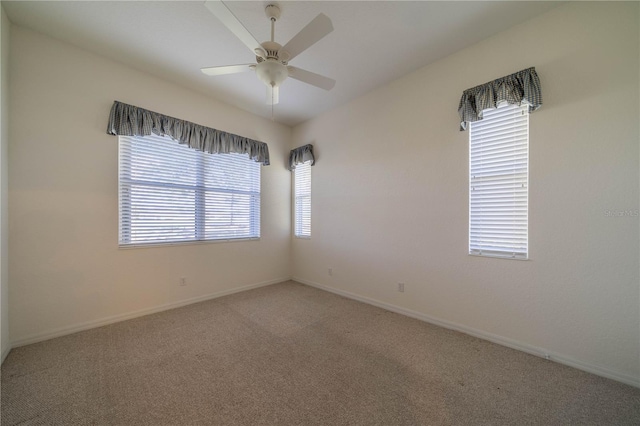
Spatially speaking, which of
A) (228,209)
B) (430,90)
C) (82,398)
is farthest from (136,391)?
(430,90)

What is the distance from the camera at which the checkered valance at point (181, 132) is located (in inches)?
101

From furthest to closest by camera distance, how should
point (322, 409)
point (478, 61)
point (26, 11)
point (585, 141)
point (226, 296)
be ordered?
point (226, 296)
point (478, 61)
point (26, 11)
point (585, 141)
point (322, 409)

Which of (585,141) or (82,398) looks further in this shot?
(585,141)

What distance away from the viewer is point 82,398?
153 cm

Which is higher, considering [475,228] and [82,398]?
[475,228]

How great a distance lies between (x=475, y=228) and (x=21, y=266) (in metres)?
4.33

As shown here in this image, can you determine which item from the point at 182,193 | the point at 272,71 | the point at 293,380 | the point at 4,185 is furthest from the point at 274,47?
the point at 4,185

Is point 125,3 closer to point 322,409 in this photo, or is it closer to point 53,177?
point 53,177

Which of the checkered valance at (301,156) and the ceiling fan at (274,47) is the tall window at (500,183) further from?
the checkered valance at (301,156)

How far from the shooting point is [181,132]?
3004 mm

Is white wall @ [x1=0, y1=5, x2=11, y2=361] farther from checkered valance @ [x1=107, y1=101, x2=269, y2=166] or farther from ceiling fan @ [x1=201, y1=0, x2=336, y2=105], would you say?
ceiling fan @ [x1=201, y1=0, x2=336, y2=105]

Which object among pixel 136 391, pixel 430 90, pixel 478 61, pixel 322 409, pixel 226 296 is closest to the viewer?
pixel 322 409

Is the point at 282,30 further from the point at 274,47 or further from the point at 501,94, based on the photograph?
the point at 501,94

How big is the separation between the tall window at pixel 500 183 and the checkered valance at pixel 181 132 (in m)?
2.99
